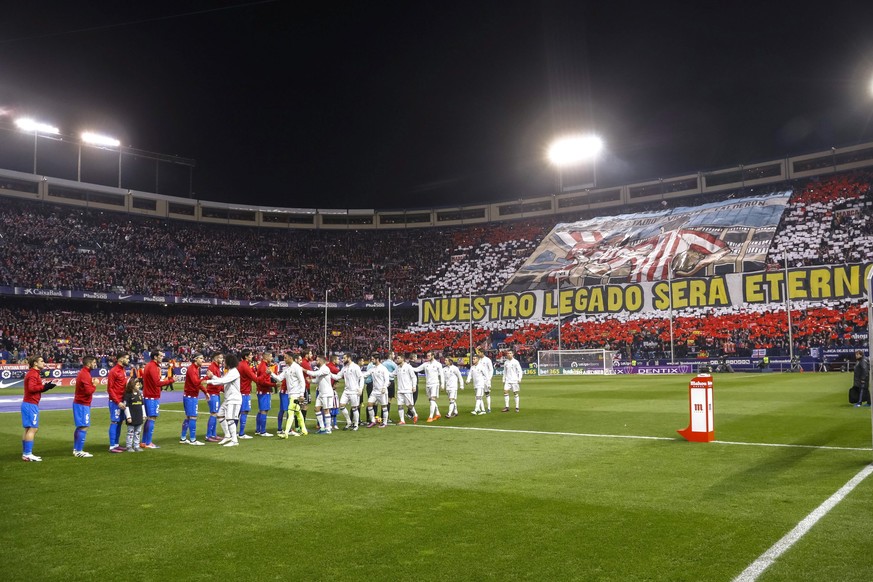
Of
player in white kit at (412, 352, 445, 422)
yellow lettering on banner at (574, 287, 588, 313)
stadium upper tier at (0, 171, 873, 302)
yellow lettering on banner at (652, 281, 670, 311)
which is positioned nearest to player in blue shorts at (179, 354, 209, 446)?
player in white kit at (412, 352, 445, 422)

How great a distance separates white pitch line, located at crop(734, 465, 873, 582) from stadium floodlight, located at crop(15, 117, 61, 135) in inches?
2667

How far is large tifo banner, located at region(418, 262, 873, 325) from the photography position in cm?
4791

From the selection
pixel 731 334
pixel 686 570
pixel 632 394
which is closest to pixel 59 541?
pixel 686 570

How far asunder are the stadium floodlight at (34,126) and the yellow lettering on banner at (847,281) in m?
68.8

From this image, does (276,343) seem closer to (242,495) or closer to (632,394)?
(632,394)

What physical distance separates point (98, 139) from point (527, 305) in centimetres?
4583

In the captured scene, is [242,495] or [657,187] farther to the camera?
[657,187]

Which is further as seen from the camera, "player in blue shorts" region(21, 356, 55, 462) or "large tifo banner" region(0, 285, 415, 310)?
"large tifo banner" region(0, 285, 415, 310)

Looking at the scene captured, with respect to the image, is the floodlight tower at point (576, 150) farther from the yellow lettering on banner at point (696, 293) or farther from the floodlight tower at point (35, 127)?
the floodlight tower at point (35, 127)

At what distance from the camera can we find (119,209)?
66.1 metres

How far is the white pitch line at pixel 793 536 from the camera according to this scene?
5.43 meters

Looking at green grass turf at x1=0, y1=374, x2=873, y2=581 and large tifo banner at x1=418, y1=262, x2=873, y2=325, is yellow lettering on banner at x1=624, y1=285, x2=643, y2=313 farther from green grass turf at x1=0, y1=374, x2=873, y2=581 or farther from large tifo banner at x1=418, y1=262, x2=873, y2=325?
green grass turf at x1=0, y1=374, x2=873, y2=581

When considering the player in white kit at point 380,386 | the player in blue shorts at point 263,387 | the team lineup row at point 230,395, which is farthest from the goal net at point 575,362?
the player in blue shorts at point 263,387

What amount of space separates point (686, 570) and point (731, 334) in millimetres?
47297
